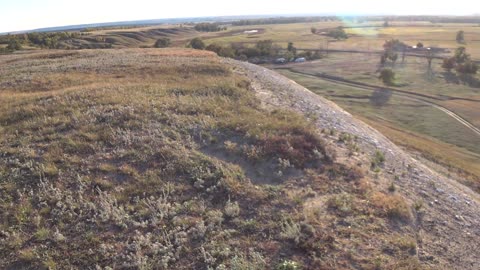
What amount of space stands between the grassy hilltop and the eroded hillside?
0.17 ft

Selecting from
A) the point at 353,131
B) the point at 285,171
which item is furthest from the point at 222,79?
the point at 285,171

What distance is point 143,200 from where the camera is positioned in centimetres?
1309

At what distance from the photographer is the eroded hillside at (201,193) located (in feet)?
36.0

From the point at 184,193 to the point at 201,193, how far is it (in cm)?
62

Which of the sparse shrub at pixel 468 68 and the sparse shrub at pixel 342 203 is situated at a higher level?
the sparse shrub at pixel 342 203

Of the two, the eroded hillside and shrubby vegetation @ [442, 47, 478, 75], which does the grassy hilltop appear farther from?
shrubby vegetation @ [442, 47, 478, 75]

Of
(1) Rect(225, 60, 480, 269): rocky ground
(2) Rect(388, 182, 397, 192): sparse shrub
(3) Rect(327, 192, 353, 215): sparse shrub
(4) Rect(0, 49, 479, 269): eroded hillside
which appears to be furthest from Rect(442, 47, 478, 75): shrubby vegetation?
(3) Rect(327, 192, 353, 215): sparse shrub

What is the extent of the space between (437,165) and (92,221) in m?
27.8

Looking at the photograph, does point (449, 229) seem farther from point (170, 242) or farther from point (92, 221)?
point (92, 221)

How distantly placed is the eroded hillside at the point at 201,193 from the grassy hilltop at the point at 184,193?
0.17ft

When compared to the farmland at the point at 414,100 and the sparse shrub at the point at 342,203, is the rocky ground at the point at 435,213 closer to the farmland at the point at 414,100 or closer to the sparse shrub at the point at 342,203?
the sparse shrub at the point at 342,203

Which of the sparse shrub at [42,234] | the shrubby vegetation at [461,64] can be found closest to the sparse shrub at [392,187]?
the sparse shrub at [42,234]

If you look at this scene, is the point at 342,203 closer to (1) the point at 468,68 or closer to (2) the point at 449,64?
(1) the point at 468,68

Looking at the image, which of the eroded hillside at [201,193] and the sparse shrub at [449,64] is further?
the sparse shrub at [449,64]
